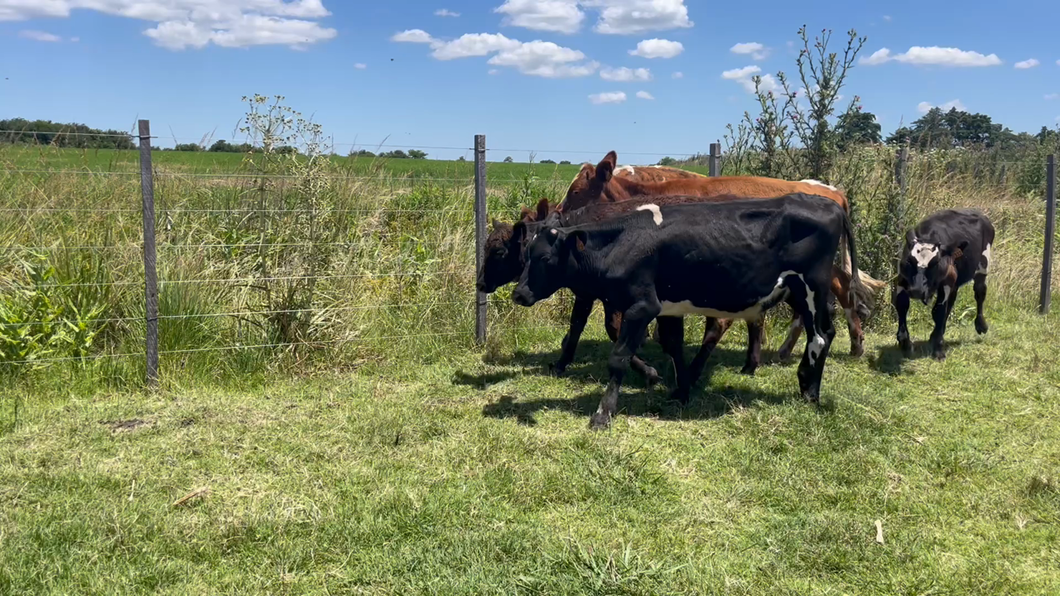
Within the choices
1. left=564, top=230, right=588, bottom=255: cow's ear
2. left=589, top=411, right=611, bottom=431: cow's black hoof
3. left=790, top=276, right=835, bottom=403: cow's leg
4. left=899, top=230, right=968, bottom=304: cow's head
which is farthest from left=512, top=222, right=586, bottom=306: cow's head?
left=899, top=230, right=968, bottom=304: cow's head

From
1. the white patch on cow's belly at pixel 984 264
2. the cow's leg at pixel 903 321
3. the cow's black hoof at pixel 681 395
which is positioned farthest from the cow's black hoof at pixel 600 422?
the white patch on cow's belly at pixel 984 264

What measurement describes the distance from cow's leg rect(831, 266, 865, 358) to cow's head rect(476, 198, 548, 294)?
3.07 m

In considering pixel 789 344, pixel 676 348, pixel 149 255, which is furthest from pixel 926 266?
pixel 149 255

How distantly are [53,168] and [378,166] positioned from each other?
3.32 metres

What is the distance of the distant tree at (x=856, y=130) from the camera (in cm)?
988

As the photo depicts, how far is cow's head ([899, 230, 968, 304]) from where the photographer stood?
7844 mm

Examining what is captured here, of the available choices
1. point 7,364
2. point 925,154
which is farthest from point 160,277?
point 925,154

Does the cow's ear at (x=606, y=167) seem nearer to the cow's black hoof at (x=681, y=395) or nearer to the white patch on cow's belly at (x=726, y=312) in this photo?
the white patch on cow's belly at (x=726, y=312)

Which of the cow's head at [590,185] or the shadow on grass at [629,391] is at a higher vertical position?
the cow's head at [590,185]

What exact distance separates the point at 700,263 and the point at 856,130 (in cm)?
572

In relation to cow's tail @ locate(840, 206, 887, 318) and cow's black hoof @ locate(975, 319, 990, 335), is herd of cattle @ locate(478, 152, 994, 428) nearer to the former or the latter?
cow's tail @ locate(840, 206, 887, 318)

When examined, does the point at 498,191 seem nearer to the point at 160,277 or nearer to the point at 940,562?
the point at 160,277

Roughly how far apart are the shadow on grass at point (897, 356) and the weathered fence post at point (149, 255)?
6503 mm

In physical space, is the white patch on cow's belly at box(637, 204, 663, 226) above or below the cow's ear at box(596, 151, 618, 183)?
below
